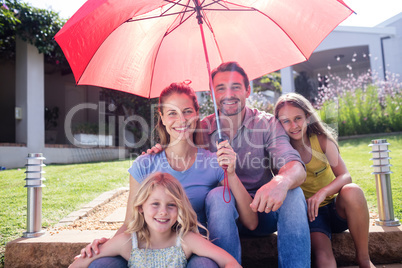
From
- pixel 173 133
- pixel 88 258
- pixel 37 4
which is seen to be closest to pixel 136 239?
pixel 88 258

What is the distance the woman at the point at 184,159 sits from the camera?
6.14 feet

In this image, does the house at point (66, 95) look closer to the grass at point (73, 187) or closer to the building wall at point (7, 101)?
the building wall at point (7, 101)

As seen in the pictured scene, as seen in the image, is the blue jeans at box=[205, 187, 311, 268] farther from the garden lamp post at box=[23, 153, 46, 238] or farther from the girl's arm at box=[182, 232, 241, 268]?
the garden lamp post at box=[23, 153, 46, 238]

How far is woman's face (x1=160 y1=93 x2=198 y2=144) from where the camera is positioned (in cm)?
194

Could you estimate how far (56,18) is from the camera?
22.9 ft

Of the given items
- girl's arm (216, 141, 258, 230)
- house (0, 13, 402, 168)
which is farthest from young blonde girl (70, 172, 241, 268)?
house (0, 13, 402, 168)

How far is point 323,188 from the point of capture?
1938 millimetres

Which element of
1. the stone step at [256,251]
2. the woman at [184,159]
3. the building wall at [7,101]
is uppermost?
the building wall at [7,101]

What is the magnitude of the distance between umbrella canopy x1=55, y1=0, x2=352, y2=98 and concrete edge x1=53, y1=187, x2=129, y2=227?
148 centimetres

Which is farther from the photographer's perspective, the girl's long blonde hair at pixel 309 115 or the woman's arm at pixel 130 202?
the girl's long blonde hair at pixel 309 115

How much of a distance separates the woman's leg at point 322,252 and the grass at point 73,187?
3.77 feet

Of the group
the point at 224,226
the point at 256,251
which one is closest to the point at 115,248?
the point at 224,226

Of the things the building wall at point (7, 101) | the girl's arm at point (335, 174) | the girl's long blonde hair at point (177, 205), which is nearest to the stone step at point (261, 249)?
the girl's arm at point (335, 174)

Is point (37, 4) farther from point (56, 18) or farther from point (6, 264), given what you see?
point (6, 264)
